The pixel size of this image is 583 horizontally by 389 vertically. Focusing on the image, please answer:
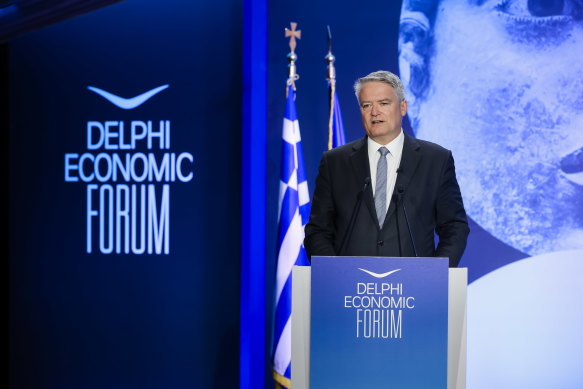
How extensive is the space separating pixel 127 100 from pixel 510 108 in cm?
276

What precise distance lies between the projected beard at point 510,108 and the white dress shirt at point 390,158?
4.88 ft

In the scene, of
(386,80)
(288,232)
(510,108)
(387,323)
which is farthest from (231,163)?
(387,323)

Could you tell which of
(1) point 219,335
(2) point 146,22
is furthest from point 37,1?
(1) point 219,335

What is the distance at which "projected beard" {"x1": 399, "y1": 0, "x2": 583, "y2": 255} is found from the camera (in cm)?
363

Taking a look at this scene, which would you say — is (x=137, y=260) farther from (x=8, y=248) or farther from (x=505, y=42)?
(x=505, y=42)

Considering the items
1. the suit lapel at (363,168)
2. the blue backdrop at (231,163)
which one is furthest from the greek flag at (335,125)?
the suit lapel at (363,168)

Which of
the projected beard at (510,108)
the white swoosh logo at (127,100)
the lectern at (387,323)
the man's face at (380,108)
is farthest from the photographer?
the white swoosh logo at (127,100)

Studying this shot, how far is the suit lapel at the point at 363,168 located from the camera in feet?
7.45

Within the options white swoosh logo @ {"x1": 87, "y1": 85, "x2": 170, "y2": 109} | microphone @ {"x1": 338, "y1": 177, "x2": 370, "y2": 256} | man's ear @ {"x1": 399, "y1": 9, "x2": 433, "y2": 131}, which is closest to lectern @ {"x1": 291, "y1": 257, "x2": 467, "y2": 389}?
microphone @ {"x1": 338, "y1": 177, "x2": 370, "y2": 256}

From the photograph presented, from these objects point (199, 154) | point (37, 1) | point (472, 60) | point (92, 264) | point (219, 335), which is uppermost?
point (37, 1)

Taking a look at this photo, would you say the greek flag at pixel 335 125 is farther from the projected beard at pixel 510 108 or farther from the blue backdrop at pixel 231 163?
the projected beard at pixel 510 108

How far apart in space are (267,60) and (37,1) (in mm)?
1602

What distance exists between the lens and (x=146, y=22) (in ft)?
14.7

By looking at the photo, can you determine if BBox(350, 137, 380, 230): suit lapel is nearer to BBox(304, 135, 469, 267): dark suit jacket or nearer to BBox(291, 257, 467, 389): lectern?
BBox(304, 135, 469, 267): dark suit jacket
